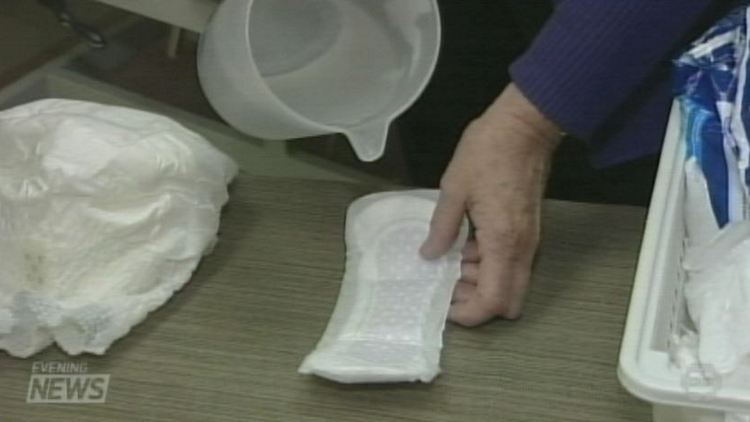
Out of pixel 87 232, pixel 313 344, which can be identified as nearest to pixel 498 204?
pixel 313 344

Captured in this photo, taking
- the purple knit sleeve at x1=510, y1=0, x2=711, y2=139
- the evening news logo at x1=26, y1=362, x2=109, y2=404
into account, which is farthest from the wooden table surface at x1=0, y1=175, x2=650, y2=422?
the purple knit sleeve at x1=510, y1=0, x2=711, y2=139

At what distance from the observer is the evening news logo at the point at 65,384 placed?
837mm

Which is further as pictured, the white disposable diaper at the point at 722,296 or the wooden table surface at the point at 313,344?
the wooden table surface at the point at 313,344

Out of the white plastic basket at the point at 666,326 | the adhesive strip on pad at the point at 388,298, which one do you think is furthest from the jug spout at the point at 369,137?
the white plastic basket at the point at 666,326

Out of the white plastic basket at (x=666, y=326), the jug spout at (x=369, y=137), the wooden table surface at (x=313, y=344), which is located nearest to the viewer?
the white plastic basket at (x=666, y=326)

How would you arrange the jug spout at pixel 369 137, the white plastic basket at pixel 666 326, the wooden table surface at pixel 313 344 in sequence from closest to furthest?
the white plastic basket at pixel 666 326 → the wooden table surface at pixel 313 344 → the jug spout at pixel 369 137

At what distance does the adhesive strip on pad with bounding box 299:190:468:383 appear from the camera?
31.8 inches

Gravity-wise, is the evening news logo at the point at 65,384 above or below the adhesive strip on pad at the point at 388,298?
below

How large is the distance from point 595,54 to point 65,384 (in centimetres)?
44

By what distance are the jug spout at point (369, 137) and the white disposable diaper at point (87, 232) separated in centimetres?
13

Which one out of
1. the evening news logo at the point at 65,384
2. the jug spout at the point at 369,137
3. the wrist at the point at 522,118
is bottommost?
the evening news logo at the point at 65,384

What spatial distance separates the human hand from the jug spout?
0.08m

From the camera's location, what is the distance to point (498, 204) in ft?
2.83

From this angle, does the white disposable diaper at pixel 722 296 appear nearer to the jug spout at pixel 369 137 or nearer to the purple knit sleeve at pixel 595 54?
the purple knit sleeve at pixel 595 54
